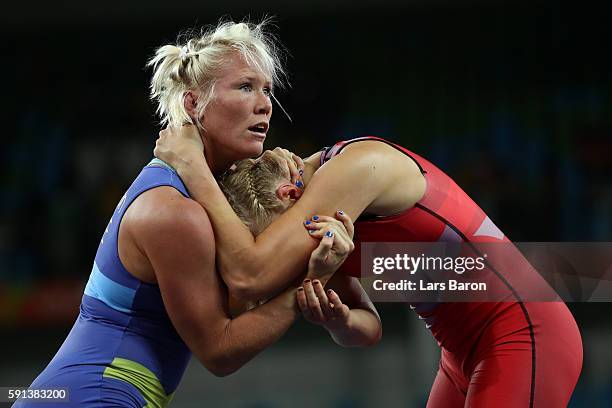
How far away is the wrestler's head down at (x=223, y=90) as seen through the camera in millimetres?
2395

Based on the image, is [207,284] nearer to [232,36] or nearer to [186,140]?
[186,140]

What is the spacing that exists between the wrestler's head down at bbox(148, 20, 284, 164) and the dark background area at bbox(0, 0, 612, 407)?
4340mm

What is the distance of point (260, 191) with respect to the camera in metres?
2.32

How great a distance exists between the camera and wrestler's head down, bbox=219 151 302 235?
2.28 m

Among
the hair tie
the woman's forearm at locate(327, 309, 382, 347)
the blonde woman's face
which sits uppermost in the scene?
the hair tie

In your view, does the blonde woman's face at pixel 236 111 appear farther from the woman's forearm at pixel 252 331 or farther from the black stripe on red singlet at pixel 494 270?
the woman's forearm at pixel 252 331

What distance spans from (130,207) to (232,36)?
0.60 m

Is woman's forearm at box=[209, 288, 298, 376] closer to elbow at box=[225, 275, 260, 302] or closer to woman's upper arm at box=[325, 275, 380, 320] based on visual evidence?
elbow at box=[225, 275, 260, 302]

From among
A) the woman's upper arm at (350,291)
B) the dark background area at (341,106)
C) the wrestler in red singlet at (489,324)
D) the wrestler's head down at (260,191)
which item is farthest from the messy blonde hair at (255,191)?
the dark background area at (341,106)

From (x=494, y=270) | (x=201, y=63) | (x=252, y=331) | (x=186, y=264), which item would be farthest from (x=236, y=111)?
(x=494, y=270)

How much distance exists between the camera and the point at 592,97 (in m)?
8.22

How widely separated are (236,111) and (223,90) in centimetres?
7

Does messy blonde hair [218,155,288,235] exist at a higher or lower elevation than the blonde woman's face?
lower

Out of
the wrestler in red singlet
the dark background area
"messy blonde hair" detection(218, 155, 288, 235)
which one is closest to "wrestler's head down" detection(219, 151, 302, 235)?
"messy blonde hair" detection(218, 155, 288, 235)
